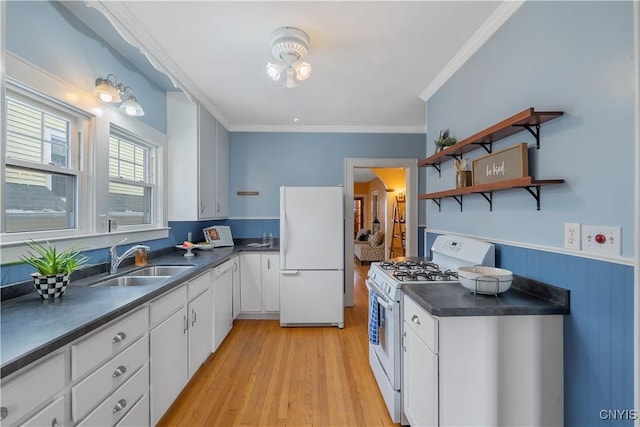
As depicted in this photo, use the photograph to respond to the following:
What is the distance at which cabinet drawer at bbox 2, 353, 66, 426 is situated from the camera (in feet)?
2.64

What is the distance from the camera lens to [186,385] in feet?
6.72

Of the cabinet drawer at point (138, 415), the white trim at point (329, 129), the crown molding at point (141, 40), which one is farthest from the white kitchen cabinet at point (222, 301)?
the white trim at point (329, 129)

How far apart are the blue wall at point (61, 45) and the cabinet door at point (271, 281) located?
2133 millimetres

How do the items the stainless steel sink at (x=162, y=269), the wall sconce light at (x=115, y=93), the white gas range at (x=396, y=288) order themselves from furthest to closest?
the stainless steel sink at (x=162, y=269) → the wall sconce light at (x=115, y=93) → the white gas range at (x=396, y=288)

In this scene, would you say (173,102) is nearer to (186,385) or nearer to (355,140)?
(355,140)

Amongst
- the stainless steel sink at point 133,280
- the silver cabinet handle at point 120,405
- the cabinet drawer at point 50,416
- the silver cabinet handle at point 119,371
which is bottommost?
the silver cabinet handle at point 120,405

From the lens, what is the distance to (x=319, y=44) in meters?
1.92

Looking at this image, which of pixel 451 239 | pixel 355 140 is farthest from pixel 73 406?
pixel 355 140

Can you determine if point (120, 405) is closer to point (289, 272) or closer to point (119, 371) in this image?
point (119, 371)

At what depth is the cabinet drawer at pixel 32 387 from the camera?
80 cm

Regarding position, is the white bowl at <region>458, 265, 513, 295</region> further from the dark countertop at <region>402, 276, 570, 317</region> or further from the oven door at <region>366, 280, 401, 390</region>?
the oven door at <region>366, 280, 401, 390</region>

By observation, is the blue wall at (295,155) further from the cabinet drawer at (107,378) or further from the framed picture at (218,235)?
the cabinet drawer at (107,378)

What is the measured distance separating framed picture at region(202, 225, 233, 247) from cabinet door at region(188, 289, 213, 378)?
111cm

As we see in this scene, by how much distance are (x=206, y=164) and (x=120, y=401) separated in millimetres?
2299
